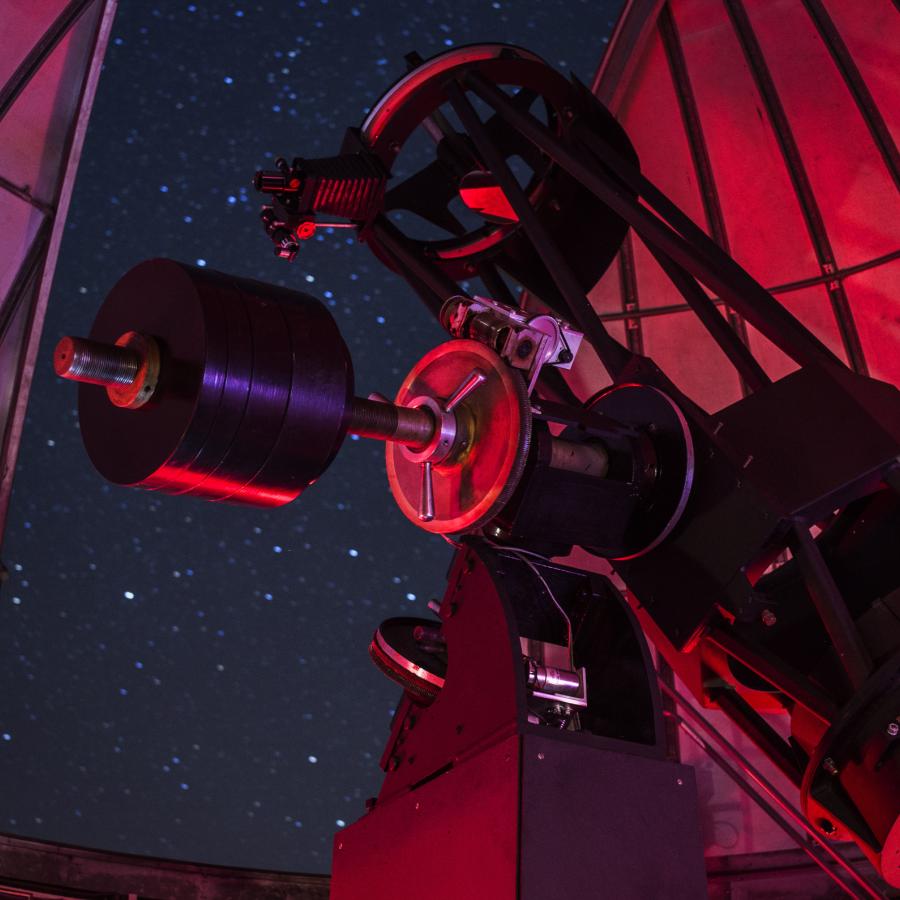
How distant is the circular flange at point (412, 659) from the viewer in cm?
258

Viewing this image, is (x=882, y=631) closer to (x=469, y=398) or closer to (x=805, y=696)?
(x=805, y=696)

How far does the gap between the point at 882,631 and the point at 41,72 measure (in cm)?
761

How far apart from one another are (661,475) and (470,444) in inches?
26.0

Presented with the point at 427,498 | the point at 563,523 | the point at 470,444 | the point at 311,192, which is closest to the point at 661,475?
the point at 563,523

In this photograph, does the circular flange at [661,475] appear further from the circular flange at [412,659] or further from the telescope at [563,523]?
the circular flange at [412,659]

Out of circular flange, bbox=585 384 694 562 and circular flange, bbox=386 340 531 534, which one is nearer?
circular flange, bbox=386 340 531 534

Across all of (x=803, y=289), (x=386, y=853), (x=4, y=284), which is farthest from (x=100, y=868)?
(x=803, y=289)

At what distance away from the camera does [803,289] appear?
28.2 feet

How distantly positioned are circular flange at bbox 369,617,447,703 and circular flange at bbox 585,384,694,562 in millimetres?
615

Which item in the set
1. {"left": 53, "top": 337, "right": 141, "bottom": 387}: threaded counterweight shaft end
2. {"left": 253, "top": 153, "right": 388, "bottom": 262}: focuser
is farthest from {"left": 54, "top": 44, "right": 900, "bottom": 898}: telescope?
{"left": 253, "top": 153, "right": 388, "bottom": 262}: focuser

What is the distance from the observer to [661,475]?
2984 millimetres

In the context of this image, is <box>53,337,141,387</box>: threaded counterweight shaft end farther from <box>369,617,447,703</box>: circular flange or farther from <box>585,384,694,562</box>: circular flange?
<box>585,384,694,562</box>: circular flange

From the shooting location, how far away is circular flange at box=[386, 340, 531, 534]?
2531 mm

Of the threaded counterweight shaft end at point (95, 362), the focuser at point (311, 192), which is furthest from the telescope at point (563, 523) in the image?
the focuser at point (311, 192)
